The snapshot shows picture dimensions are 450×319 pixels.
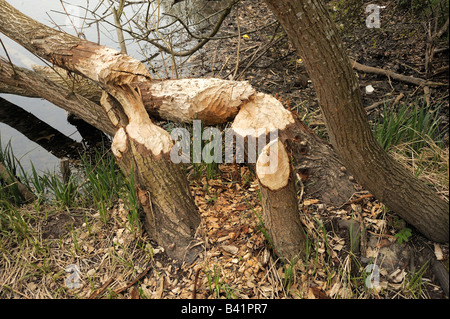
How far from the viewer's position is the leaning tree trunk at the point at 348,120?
1632 mm

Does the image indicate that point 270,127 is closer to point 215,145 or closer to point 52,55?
point 215,145

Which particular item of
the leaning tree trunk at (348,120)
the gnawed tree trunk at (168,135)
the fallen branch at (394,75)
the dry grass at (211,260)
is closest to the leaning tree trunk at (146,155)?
the gnawed tree trunk at (168,135)

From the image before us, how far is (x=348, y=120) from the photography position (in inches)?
74.5

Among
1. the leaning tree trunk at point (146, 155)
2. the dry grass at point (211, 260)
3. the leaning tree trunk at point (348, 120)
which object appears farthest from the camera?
the leaning tree trunk at point (146, 155)

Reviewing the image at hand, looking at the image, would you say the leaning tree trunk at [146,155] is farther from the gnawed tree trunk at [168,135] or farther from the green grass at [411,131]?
the green grass at [411,131]

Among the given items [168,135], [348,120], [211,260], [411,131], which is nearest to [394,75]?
[411,131]

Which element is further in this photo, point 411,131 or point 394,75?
point 394,75

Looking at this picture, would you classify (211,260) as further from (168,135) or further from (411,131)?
(411,131)
